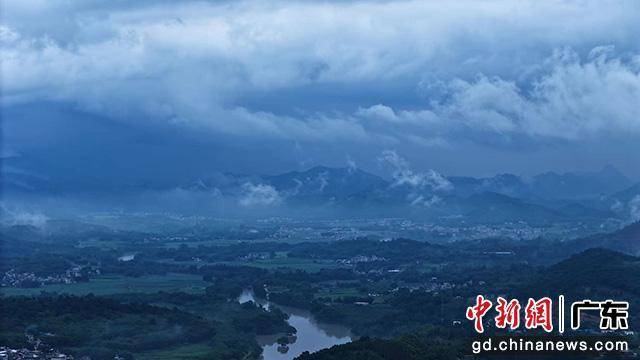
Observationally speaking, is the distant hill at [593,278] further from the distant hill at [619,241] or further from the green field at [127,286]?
the green field at [127,286]

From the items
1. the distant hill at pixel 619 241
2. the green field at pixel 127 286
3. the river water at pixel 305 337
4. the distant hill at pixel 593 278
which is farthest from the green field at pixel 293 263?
the distant hill at pixel 593 278

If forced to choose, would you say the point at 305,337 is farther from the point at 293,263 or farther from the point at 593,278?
the point at 293,263

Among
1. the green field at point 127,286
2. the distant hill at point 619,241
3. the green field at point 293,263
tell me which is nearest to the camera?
the green field at point 127,286

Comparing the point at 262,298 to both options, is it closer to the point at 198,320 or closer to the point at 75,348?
the point at 198,320

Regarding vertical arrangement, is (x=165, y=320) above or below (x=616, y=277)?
below

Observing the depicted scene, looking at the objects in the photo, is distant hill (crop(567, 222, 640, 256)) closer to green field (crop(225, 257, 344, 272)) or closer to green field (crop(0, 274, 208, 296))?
green field (crop(225, 257, 344, 272))

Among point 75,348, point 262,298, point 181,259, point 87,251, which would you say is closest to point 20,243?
point 87,251
